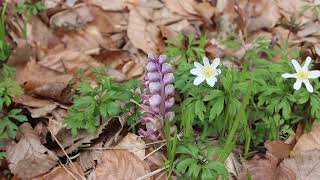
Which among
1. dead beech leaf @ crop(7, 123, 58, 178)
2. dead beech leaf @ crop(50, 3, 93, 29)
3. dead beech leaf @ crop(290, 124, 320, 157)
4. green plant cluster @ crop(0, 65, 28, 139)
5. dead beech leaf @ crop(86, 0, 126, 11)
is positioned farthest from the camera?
dead beech leaf @ crop(86, 0, 126, 11)

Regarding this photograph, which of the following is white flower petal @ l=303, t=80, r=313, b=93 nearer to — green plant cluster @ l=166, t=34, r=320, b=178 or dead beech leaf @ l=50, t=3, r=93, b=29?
green plant cluster @ l=166, t=34, r=320, b=178

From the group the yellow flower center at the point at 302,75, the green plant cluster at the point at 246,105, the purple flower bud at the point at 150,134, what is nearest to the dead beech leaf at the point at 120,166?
the purple flower bud at the point at 150,134

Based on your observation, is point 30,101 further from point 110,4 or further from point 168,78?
point 110,4

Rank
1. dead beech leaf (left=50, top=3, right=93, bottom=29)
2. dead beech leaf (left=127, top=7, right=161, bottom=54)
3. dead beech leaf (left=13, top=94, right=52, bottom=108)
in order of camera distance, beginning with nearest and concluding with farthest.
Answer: dead beech leaf (left=13, top=94, right=52, bottom=108) → dead beech leaf (left=127, top=7, right=161, bottom=54) → dead beech leaf (left=50, top=3, right=93, bottom=29)

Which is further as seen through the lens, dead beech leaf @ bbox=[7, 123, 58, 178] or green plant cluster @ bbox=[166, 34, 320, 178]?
dead beech leaf @ bbox=[7, 123, 58, 178]

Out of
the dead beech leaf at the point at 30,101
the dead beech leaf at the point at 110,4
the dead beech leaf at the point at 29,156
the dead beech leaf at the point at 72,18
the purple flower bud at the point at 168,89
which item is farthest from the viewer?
the dead beech leaf at the point at 110,4

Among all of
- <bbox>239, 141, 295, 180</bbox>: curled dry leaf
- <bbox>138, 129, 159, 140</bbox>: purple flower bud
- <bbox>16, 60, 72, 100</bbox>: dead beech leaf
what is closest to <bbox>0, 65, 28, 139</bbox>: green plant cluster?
<bbox>16, 60, 72, 100</bbox>: dead beech leaf

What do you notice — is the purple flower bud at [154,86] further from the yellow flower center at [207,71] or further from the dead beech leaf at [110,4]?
the dead beech leaf at [110,4]

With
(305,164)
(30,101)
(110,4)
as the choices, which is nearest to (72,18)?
(110,4)
